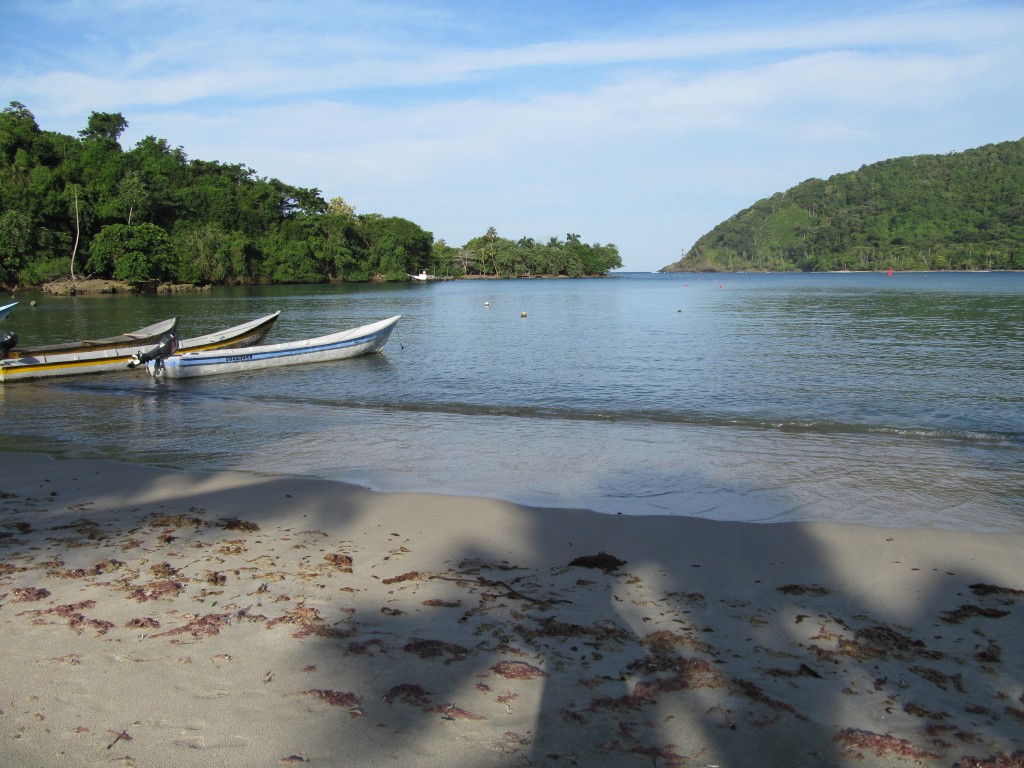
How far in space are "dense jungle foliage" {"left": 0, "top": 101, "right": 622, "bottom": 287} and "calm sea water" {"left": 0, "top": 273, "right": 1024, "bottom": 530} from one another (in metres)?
68.3

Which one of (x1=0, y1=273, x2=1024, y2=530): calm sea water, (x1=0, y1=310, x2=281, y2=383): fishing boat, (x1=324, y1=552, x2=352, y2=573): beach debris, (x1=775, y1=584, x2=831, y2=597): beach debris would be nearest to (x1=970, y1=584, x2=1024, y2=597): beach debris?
(x1=775, y1=584, x2=831, y2=597): beach debris

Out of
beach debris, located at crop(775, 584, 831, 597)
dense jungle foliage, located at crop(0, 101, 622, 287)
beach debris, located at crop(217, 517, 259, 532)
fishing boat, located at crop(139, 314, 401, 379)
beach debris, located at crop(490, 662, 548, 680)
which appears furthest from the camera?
dense jungle foliage, located at crop(0, 101, 622, 287)

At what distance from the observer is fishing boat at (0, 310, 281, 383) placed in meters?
19.0

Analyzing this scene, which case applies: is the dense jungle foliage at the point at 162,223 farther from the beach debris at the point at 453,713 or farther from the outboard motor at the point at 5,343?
the beach debris at the point at 453,713

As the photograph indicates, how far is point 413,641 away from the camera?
452 cm

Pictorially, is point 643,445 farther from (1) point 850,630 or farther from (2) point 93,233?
(2) point 93,233

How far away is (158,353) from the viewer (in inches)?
787

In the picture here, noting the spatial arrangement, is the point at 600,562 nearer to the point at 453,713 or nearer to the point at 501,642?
the point at 501,642

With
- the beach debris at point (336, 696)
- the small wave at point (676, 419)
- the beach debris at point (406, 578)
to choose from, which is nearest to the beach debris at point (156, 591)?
the beach debris at point (406, 578)

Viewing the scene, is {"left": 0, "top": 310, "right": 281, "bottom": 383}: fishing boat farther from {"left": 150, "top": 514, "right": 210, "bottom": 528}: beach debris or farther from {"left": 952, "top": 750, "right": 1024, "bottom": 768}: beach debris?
{"left": 952, "top": 750, "right": 1024, "bottom": 768}: beach debris

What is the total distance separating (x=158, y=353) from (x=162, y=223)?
9552 centimetres

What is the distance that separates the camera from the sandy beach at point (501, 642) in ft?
11.5

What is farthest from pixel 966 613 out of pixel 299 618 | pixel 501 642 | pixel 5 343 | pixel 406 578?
pixel 5 343

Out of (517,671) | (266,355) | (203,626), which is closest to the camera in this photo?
(517,671)
